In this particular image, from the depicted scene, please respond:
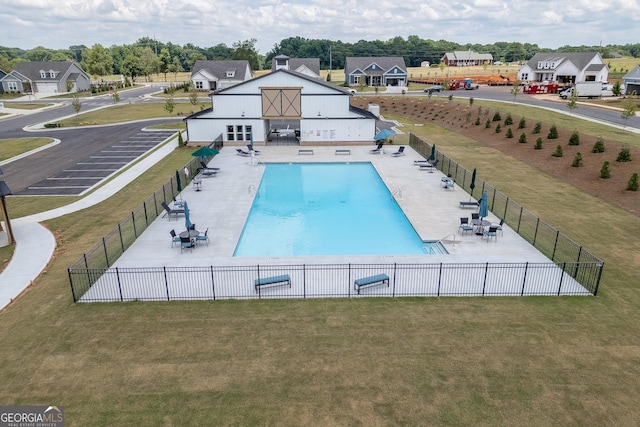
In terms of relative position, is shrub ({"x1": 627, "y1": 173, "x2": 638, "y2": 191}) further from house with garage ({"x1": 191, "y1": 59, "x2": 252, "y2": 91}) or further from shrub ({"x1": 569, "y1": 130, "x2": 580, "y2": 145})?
house with garage ({"x1": 191, "y1": 59, "x2": 252, "y2": 91})

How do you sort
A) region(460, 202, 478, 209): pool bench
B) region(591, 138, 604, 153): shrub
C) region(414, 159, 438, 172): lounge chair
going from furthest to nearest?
1. region(591, 138, 604, 153): shrub
2. region(414, 159, 438, 172): lounge chair
3. region(460, 202, 478, 209): pool bench

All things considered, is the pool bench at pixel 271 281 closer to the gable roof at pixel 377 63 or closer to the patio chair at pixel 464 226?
the patio chair at pixel 464 226

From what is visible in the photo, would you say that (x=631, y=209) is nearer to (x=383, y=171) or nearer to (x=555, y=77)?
(x=383, y=171)

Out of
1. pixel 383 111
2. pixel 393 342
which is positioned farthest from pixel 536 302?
pixel 383 111

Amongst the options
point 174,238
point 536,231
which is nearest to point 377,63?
point 536,231

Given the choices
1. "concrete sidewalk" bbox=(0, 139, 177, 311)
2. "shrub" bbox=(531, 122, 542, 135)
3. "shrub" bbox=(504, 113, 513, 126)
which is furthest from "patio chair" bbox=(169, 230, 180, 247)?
"shrub" bbox=(504, 113, 513, 126)

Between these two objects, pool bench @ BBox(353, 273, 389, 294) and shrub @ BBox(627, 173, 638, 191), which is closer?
pool bench @ BBox(353, 273, 389, 294)

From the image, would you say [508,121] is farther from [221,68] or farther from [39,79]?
[39,79]
